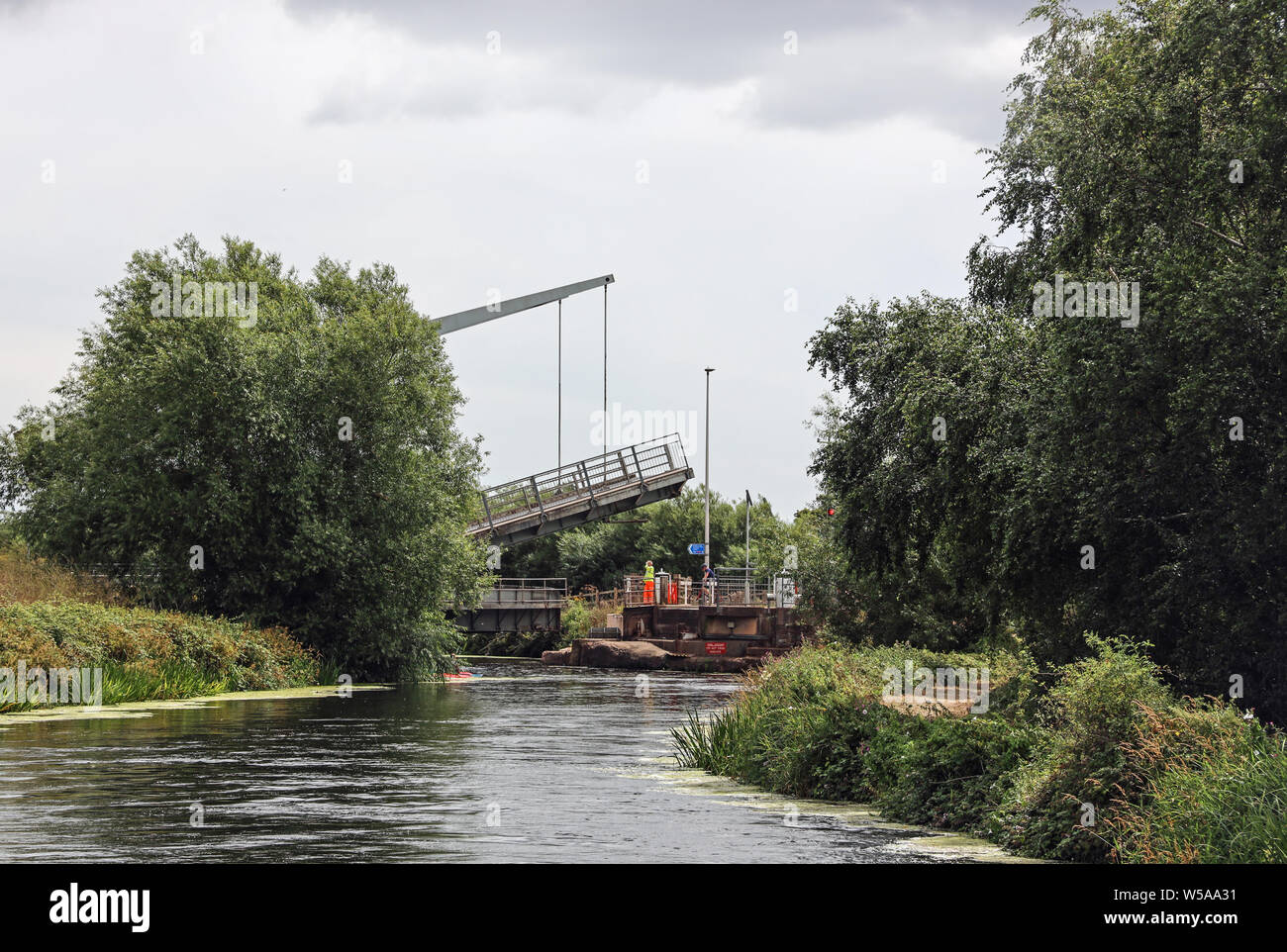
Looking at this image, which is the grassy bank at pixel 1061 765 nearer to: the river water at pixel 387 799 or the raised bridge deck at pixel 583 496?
the river water at pixel 387 799

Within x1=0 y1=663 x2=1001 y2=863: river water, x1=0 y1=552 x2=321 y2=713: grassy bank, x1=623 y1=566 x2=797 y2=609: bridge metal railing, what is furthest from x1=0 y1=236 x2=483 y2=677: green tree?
x1=623 y1=566 x2=797 y2=609: bridge metal railing

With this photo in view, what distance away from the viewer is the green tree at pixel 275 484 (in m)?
40.6

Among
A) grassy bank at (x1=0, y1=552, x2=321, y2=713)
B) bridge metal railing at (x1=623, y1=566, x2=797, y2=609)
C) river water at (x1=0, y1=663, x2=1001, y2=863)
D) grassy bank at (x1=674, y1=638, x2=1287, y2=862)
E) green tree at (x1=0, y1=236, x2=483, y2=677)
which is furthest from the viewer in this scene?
bridge metal railing at (x1=623, y1=566, x2=797, y2=609)

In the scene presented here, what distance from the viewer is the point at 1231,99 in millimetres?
19359

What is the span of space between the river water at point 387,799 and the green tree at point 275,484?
12.9m

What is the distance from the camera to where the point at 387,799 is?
16.0m

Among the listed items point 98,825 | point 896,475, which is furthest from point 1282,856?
point 896,475

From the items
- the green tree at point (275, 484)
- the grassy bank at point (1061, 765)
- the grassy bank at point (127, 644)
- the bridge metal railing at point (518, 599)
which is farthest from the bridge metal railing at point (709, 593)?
the grassy bank at point (1061, 765)

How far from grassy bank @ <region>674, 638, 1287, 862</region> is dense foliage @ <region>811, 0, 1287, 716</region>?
257 cm

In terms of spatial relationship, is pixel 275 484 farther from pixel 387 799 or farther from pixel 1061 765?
pixel 1061 765

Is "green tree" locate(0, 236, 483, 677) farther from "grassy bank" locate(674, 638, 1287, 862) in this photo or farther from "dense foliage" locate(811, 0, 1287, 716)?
"grassy bank" locate(674, 638, 1287, 862)

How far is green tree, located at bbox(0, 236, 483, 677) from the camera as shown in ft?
133

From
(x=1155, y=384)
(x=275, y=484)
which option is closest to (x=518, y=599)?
(x=275, y=484)

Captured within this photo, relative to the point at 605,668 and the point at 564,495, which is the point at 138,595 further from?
the point at 605,668
